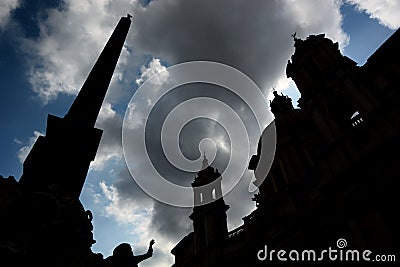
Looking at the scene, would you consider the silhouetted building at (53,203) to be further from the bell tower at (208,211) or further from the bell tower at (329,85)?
the bell tower at (208,211)

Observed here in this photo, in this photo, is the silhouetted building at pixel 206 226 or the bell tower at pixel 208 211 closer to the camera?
the silhouetted building at pixel 206 226

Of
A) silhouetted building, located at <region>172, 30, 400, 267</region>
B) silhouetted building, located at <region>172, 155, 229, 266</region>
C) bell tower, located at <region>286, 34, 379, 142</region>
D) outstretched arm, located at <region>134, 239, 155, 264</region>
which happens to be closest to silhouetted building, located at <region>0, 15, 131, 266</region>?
outstretched arm, located at <region>134, 239, 155, 264</region>

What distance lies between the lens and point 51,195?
241 inches

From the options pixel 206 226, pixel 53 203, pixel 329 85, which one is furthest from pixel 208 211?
pixel 53 203

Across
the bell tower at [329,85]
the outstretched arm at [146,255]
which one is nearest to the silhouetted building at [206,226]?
the bell tower at [329,85]

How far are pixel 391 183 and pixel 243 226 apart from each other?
11.2 metres

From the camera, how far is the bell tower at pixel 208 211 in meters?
21.9

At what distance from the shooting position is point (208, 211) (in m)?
23.6

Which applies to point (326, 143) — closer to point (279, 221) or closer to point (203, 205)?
point (279, 221)

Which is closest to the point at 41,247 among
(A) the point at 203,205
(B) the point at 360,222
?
(B) the point at 360,222

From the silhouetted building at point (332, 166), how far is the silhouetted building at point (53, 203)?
37.0 feet

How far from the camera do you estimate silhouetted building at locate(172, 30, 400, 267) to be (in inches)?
485

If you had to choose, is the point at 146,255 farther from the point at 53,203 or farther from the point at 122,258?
the point at 53,203

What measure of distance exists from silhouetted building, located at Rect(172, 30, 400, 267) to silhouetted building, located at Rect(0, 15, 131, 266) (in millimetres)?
11280
